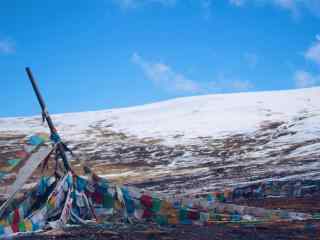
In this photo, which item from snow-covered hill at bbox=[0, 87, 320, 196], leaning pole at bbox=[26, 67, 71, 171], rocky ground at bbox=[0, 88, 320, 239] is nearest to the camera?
rocky ground at bbox=[0, 88, 320, 239]

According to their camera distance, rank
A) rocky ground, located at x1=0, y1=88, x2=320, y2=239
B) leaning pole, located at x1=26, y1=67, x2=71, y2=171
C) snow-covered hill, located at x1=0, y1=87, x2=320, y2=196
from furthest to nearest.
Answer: snow-covered hill, located at x1=0, y1=87, x2=320, y2=196, leaning pole, located at x1=26, y1=67, x2=71, y2=171, rocky ground, located at x1=0, y1=88, x2=320, y2=239

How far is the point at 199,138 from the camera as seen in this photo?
7231 cm

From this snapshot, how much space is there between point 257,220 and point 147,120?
8143 cm

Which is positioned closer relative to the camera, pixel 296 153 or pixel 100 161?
pixel 296 153

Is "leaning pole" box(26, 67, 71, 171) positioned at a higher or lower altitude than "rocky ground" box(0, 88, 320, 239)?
lower

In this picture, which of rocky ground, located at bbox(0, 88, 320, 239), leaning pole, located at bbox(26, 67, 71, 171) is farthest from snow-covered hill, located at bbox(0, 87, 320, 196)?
leaning pole, located at bbox(26, 67, 71, 171)

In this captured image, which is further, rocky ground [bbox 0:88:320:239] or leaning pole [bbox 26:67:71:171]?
leaning pole [bbox 26:67:71:171]

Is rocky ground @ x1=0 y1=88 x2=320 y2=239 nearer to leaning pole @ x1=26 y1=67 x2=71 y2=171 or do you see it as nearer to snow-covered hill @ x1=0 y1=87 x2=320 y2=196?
snow-covered hill @ x1=0 y1=87 x2=320 y2=196

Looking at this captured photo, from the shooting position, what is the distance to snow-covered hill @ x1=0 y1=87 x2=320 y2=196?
4025cm

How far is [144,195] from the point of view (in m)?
13.0

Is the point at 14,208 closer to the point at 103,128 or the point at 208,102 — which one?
the point at 103,128

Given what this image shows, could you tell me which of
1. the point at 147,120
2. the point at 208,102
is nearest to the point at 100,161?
the point at 147,120

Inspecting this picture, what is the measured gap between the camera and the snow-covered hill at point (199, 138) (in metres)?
40.2

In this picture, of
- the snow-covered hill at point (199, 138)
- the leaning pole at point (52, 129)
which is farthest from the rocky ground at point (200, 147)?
the leaning pole at point (52, 129)
